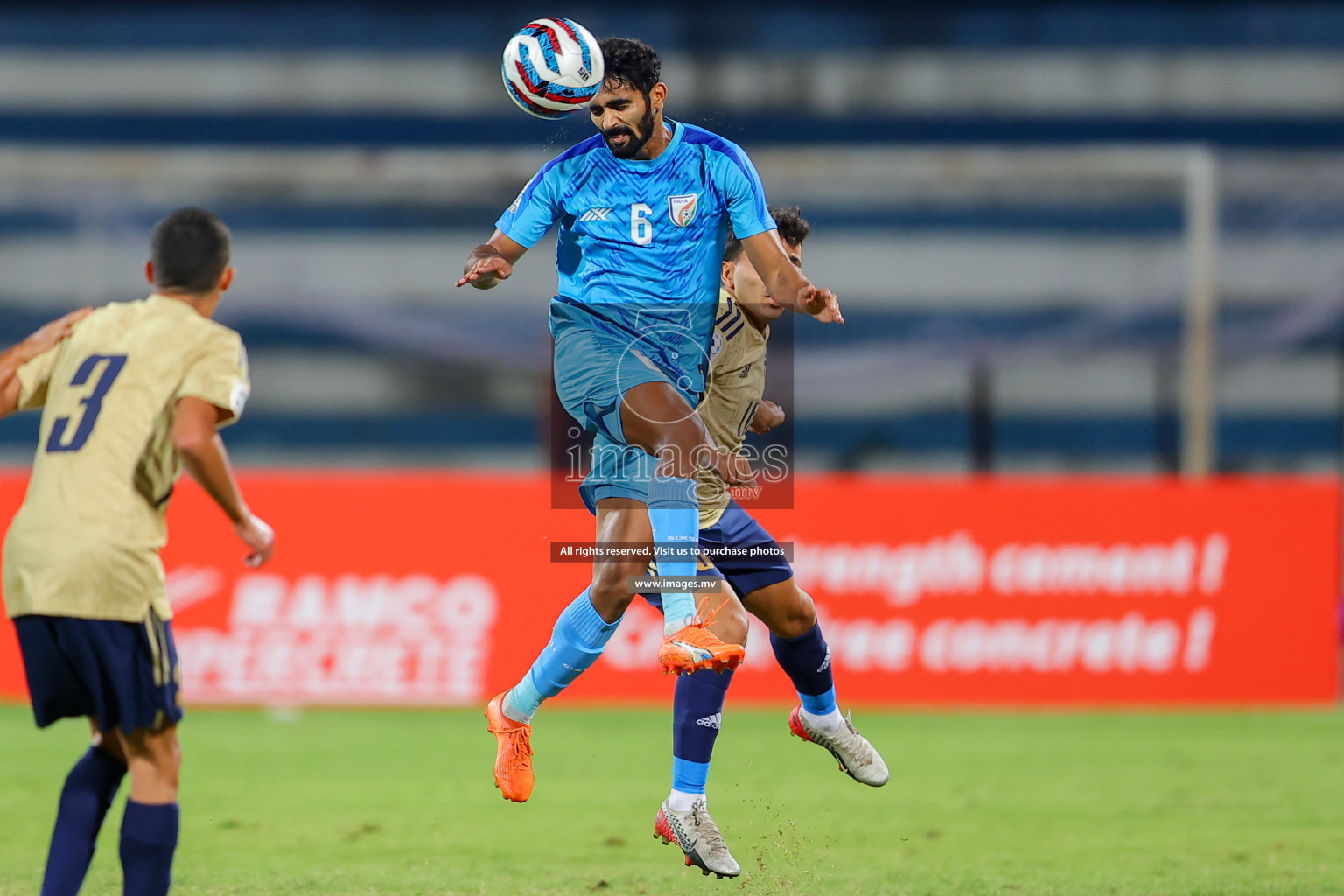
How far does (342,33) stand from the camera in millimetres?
17750

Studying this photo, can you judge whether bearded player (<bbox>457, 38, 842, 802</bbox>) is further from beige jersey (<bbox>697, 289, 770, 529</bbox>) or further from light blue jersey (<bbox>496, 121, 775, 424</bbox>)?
beige jersey (<bbox>697, 289, 770, 529</bbox>)

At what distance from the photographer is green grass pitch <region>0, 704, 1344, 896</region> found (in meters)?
5.88

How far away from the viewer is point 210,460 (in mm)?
4035

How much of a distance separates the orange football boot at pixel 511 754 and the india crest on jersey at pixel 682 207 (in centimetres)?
169

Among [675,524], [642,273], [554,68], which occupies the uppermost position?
[554,68]

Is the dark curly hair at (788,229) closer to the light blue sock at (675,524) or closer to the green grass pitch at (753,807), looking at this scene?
the light blue sock at (675,524)

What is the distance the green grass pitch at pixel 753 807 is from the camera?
19.3 ft

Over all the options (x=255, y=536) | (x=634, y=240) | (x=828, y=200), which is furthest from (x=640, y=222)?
(x=828, y=200)

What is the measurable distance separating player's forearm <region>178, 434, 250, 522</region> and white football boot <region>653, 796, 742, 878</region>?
80.9 inches

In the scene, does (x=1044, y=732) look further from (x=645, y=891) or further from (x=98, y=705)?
(x=98, y=705)

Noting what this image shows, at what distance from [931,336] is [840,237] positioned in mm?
1398

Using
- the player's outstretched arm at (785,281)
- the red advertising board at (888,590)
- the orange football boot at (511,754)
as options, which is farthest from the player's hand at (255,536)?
the red advertising board at (888,590)

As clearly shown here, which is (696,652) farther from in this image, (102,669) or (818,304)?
(102,669)

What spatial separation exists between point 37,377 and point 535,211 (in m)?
1.75
